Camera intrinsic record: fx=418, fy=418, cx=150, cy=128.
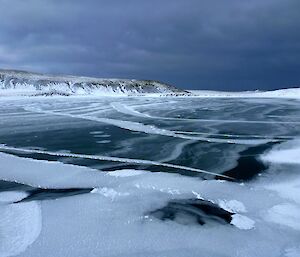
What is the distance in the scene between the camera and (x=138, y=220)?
3.48 metres

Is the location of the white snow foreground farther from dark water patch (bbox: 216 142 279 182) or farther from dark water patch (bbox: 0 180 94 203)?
dark water patch (bbox: 216 142 279 182)

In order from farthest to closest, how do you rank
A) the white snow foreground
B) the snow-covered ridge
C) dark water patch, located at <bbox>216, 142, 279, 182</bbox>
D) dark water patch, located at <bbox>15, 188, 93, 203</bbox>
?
the snow-covered ridge → dark water patch, located at <bbox>216, 142, 279, 182</bbox> → dark water patch, located at <bbox>15, 188, 93, 203</bbox> → the white snow foreground

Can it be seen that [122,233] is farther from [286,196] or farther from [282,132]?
[282,132]

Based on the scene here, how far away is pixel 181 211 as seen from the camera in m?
3.72

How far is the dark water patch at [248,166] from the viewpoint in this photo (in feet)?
16.1

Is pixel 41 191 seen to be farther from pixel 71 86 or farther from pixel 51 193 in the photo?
pixel 71 86

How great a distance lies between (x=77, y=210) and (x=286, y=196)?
2.01 metres

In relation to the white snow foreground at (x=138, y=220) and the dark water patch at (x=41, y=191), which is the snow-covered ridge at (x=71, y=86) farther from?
the white snow foreground at (x=138, y=220)

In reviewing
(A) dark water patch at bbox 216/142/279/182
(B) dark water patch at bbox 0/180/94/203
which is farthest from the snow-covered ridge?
(B) dark water patch at bbox 0/180/94/203

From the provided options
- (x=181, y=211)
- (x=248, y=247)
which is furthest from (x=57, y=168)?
(x=248, y=247)

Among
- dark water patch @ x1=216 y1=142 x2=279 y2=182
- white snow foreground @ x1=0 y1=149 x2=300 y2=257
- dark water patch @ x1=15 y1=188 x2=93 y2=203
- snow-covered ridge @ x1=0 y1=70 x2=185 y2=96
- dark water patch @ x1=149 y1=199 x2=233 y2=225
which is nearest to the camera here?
white snow foreground @ x1=0 y1=149 x2=300 y2=257

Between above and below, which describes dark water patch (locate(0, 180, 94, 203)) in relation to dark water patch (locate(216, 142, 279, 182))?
below

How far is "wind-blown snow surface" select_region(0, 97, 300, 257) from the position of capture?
301 cm

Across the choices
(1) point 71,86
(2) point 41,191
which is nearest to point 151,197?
(2) point 41,191
